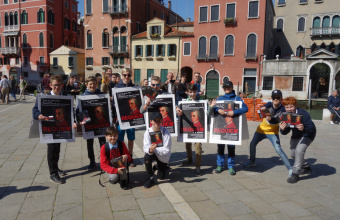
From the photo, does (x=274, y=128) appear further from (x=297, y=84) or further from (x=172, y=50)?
(x=172, y=50)

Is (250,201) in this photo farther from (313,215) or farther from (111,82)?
(111,82)

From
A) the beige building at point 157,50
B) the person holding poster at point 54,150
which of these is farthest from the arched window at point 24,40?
the person holding poster at point 54,150

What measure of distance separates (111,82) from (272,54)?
35.9 m

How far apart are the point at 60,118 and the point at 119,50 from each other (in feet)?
104

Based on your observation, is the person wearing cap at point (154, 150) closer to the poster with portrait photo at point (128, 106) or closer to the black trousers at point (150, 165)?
the black trousers at point (150, 165)

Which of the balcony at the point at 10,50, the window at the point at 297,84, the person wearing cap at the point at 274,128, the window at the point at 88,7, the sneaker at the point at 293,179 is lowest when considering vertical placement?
the sneaker at the point at 293,179

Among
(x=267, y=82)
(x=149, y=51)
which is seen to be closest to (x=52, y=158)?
(x=267, y=82)

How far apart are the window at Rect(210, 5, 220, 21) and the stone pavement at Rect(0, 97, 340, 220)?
27.0m

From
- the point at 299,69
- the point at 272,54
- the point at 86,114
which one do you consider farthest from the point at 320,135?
the point at 272,54

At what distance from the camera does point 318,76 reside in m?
27.9

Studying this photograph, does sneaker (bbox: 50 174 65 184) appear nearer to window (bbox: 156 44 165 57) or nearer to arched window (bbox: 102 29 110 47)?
window (bbox: 156 44 165 57)

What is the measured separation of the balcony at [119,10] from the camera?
34.0m

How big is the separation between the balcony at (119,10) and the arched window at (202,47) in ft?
36.7

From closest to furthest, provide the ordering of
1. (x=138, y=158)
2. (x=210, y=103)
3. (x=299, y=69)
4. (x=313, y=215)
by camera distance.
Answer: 1. (x=313, y=215)
2. (x=210, y=103)
3. (x=138, y=158)
4. (x=299, y=69)
